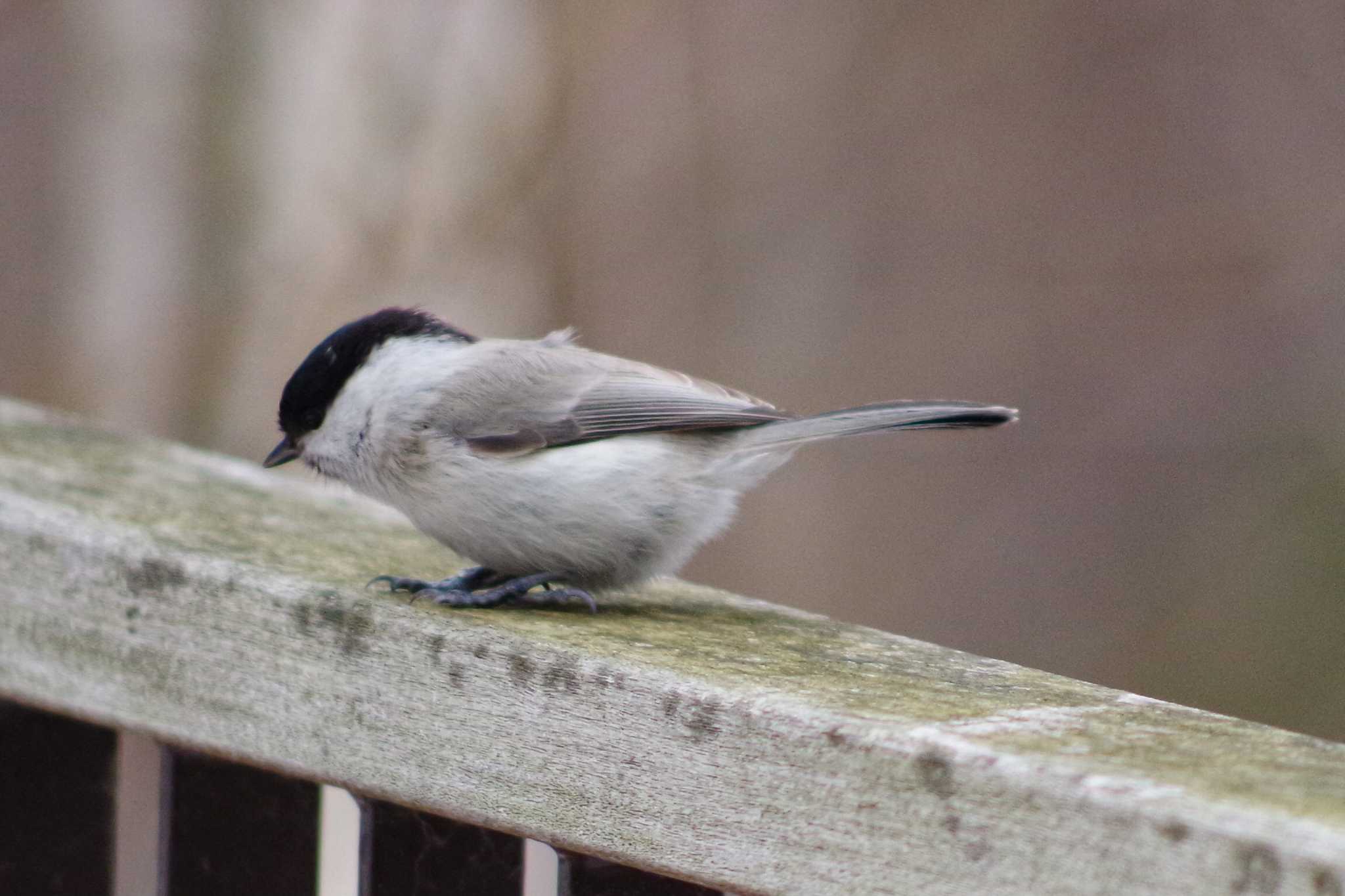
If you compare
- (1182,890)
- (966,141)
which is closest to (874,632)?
(1182,890)

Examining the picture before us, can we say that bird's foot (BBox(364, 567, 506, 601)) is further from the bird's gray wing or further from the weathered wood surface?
the bird's gray wing

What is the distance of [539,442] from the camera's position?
92.7 inches

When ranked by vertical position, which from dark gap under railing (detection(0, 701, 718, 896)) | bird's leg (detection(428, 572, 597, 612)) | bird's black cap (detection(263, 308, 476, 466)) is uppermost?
bird's black cap (detection(263, 308, 476, 466))

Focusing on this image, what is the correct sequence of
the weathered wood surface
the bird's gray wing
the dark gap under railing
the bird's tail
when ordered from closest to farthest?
the weathered wood surface → the dark gap under railing → the bird's tail → the bird's gray wing

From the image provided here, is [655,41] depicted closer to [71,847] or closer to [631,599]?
[631,599]

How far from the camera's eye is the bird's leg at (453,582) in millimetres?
1744

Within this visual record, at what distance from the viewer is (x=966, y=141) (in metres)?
5.57

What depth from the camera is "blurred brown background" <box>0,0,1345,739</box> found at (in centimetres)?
502

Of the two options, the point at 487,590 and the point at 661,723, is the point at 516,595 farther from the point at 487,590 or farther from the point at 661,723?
the point at 661,723

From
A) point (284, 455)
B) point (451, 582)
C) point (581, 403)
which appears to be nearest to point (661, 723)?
point (451, 582)

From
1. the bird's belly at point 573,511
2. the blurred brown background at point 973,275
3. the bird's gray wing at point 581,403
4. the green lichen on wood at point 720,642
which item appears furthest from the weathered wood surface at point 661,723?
the blurred brown background at point 973,275

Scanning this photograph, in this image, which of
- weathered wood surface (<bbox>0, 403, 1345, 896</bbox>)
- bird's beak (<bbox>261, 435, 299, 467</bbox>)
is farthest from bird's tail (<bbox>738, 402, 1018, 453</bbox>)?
bird's beak (<bbox>261, 435, 299, 467</bbox>)

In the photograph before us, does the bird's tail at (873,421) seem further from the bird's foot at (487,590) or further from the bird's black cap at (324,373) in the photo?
the bird's black cap at (324,373)

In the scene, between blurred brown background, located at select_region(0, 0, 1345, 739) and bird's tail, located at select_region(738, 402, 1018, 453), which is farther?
blurred brown background, located at select_region(0, 0, 1345, 739)
